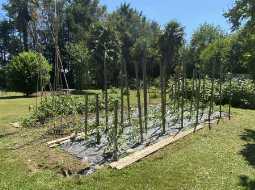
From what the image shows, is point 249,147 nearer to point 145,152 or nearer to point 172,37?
point 145,152

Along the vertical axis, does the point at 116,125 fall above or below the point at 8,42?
below

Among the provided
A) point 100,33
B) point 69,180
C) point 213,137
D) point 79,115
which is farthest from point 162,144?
point 100,33

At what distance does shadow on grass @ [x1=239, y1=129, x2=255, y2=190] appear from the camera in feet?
20.0

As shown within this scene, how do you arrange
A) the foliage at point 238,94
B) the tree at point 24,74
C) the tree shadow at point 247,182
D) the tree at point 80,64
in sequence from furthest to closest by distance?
the tree at point 80,64, the tree at point 24,74, the foliage at point 238,94, the tree shadow at point 247,182

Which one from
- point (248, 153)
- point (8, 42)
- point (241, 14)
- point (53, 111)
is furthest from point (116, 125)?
point (8, 42)

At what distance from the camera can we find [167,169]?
661 centimetres

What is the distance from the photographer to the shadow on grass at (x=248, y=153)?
6090mm

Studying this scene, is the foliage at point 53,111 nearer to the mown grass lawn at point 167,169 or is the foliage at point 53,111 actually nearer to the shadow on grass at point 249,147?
the mown grass lawn at point 167,169

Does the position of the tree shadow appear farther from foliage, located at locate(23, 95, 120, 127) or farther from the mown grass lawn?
foliage, located at locate(23, 95, 120, 127)

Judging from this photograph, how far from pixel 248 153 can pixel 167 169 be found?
2.13 meters

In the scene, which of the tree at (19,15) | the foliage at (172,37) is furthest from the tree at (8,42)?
the foliage at (172,37)

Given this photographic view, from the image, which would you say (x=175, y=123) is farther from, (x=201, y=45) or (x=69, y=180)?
(x=201, y=45)

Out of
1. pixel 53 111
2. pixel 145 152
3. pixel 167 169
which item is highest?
pixel 53 111

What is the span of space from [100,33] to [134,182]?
29997 mm
